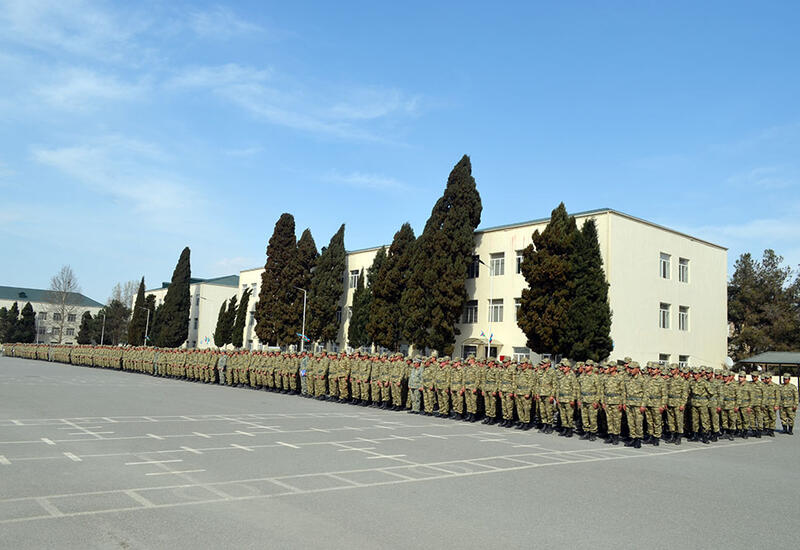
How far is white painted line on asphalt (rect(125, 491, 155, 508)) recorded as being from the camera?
21.1 feet

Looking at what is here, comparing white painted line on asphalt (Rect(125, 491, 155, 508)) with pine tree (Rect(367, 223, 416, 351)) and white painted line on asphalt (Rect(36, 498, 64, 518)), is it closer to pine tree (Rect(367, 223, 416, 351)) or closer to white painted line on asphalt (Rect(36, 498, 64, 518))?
white painted line on asphalt (Rect(36, 498, 64, 518))

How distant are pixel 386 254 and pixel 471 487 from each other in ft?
109

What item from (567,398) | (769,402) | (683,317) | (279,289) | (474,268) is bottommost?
(769,402)

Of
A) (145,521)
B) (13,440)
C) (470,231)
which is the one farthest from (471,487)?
(470,231)

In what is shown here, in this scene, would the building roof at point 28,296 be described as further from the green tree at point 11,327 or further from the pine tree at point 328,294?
the pine tree at point 328,294

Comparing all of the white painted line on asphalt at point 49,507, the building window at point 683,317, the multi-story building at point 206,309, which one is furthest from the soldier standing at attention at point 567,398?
the multi-story building at point 206,309

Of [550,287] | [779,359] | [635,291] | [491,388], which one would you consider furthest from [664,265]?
[491,388]

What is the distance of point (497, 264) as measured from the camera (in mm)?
34469

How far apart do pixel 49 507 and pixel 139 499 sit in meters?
0.83

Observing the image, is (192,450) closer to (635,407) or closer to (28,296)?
(635,407)

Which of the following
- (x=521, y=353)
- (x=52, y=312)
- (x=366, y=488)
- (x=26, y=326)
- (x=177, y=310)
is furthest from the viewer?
(x=52, y=312)

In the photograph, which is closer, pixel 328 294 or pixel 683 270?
pixel 683 270

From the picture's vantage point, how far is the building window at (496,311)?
33.8 m

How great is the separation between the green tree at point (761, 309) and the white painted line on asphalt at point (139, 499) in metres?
44.7
